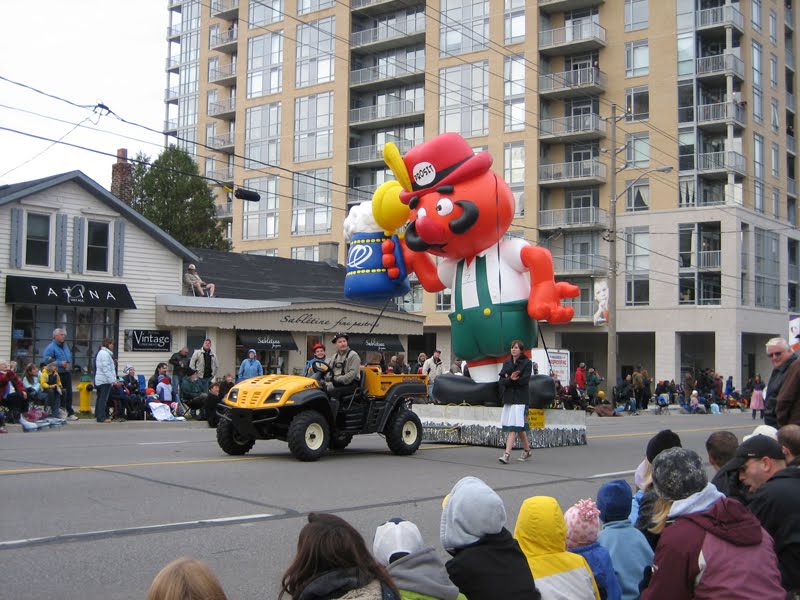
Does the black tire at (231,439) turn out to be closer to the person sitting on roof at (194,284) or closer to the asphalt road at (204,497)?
the asphalt road at (204,497)

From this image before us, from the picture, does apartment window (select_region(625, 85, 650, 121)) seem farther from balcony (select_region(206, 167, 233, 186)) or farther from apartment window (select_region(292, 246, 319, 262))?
balcony (select_region(206, 167, 233, 186))

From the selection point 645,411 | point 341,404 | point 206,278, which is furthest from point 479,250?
point 645,411

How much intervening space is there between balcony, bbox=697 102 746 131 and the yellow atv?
3917 centimetres

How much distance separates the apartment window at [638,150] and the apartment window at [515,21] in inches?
343

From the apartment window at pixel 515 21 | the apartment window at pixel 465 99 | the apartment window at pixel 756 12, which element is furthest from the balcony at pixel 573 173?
the apartment window at pixel 756 12

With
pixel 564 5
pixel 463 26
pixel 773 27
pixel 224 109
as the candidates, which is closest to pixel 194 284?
pixel 463 26

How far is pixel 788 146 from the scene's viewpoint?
5591 centimetres

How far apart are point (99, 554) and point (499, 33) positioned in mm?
49734

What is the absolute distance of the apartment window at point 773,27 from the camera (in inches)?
2105

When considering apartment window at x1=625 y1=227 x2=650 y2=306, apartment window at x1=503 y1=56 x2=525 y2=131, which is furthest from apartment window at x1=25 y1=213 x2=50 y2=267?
apartment window at x1=625 y1=227 x2=650 y2=306

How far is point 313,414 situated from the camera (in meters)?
12.7

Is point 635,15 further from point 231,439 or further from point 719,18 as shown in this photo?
point 231,439

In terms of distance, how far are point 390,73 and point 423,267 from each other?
146ft

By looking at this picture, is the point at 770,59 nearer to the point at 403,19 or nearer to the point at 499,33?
the point at 499,33
